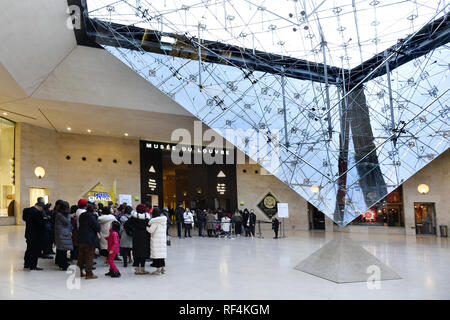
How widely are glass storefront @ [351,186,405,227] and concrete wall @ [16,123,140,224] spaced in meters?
12.5

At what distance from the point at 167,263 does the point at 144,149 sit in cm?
1553

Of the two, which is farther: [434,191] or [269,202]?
[269,202]

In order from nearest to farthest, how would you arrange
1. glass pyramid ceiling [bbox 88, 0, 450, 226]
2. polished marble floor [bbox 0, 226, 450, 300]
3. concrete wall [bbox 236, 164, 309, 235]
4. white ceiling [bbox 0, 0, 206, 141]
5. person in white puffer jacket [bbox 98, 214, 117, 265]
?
polished marble floor [bbox 0, 226, 450, 300] → person in white puffer jacket [bbox 98, 214, 117, 265] → glass pyramid ceiling [bbox 88, 0, 450, 226] → white ceiling [bbox 0, 0, 206, 141] → concrete wall [bbox 236, 164, 309, 235]

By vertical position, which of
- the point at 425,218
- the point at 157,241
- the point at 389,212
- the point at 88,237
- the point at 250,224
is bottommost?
the point at 425,218

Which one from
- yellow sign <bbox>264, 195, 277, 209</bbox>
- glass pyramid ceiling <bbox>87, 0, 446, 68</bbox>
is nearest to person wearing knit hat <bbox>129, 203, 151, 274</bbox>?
glass pyramid ceiling <bbox>87, 0, 446, 68</bbox>

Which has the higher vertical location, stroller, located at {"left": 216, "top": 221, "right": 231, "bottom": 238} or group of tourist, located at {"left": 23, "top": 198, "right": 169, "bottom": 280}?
group of tourist, located at {"left": 23, "top": 198, "right": 169, "bottom": 280}

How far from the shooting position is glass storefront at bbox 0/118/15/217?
59.5 ft

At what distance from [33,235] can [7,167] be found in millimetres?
13903

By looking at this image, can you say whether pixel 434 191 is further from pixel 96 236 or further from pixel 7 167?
pixel 7 167

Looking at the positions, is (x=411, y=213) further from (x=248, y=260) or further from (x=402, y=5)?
(x=248, y=260)

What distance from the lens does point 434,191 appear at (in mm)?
17375

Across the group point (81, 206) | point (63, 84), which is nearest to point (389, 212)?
point (63, 84)

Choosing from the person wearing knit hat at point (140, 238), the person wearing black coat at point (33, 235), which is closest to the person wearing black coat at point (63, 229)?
the person wearing black coat at point (33, 235)

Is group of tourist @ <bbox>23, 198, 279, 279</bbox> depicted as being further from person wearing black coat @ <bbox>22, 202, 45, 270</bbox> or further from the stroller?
the stroller
